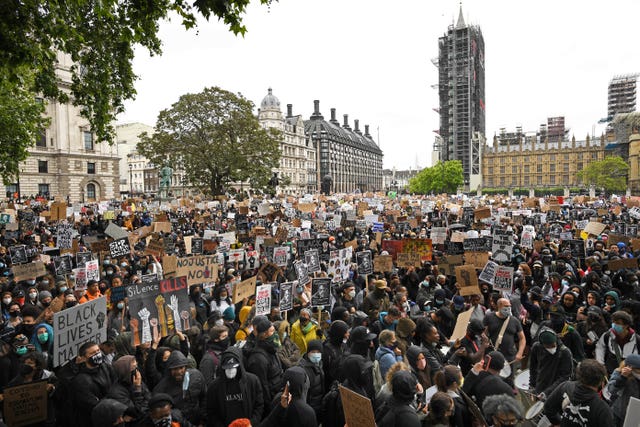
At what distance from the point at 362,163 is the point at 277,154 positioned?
353 ft

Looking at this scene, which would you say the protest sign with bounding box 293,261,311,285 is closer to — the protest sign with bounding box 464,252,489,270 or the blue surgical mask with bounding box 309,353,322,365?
the protest sign with bounding box 464,252,489,270

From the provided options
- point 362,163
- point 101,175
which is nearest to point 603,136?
point 362,163

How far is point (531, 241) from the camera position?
44.7ft

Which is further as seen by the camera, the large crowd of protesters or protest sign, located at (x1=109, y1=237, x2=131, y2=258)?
protest sign, located at (x1=109, y1=237, x2=131, y2=258)

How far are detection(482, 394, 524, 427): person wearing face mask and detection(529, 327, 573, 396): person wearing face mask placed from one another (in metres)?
1.77

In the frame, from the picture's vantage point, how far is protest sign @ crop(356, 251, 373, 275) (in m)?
10.6

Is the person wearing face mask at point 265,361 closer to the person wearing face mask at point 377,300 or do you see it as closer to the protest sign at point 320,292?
the protest sign at point 320,292

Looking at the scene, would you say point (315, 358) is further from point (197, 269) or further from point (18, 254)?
point (18, 254)

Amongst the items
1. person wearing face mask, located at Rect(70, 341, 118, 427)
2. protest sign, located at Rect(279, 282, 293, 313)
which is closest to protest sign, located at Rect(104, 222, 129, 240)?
protest sign, located at Rect(279, 282, 293, 313)

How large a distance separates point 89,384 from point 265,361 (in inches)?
65.4

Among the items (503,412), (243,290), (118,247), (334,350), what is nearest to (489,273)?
(243,290)

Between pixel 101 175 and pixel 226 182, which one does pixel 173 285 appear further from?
pixel 101 175

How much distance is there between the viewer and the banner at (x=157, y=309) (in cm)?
581

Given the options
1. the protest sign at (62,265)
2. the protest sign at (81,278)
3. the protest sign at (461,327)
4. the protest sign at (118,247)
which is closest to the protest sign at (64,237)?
the protest sign at (62,265)
